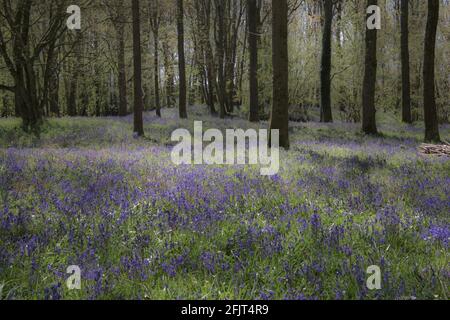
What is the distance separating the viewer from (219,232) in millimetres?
4781

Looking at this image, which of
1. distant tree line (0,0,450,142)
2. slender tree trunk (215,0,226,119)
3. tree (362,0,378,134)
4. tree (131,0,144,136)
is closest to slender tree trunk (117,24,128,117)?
distant tree line (0,0,450,142)

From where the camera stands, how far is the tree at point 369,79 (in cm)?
1789

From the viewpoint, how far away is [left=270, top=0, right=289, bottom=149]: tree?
13.9m

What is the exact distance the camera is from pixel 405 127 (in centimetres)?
2462

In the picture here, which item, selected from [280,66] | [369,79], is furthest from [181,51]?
[280,66]

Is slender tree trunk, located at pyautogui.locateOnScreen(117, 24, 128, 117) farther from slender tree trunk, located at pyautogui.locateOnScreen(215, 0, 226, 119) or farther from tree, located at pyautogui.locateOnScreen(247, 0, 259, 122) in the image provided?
tree, located at pyautogui.locateOnScreen(247, 0, 259, 122)

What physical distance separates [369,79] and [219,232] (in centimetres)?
1551

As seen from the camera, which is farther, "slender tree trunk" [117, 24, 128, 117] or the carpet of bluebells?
"slender tree trunk" [117, 24, 128, 117]

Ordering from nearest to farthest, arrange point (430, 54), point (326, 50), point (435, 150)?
point (435, 150) → point (430, 54) → point (326, 50)

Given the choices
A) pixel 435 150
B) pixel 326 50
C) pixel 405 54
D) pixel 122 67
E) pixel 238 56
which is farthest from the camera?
pixel 238 56

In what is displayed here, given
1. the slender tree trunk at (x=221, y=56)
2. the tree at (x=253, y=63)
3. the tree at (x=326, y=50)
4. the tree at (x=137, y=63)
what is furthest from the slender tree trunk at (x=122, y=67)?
the tree at (x=326, y=50)

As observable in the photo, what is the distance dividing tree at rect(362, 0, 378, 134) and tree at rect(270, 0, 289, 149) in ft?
18.2

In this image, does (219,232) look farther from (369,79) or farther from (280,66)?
(369,79)
